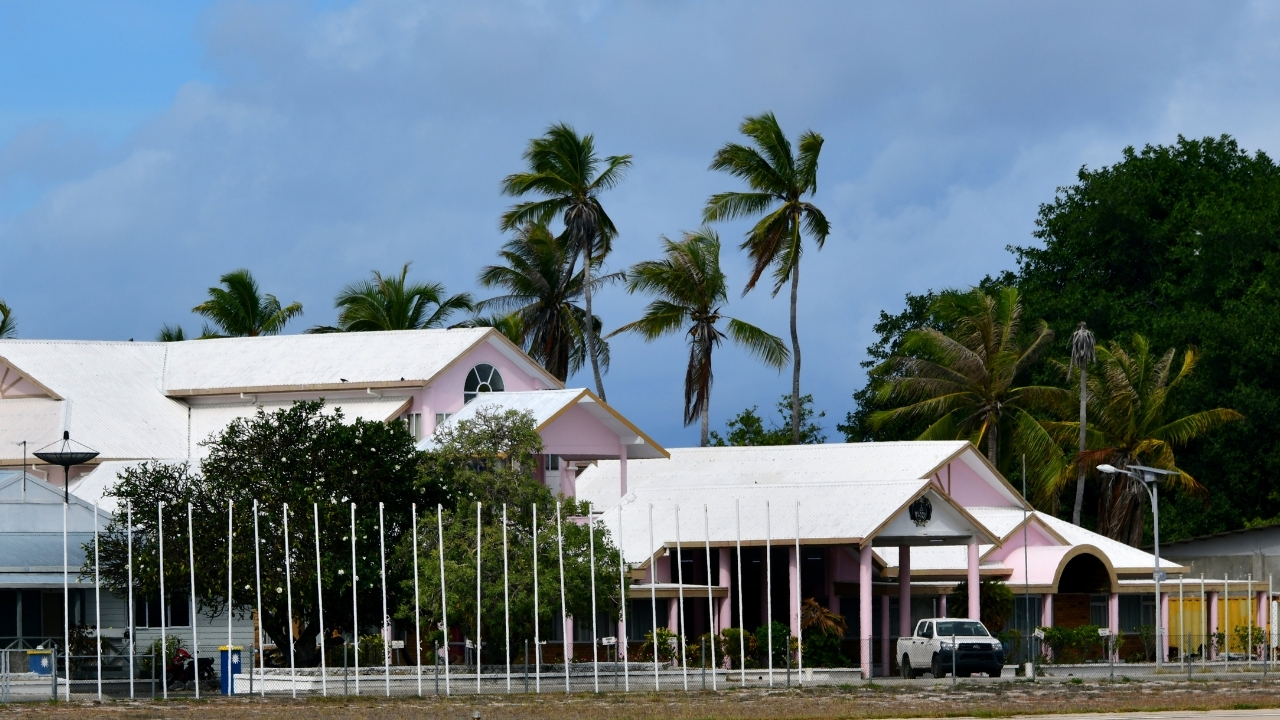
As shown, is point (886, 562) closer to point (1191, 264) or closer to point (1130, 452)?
point (1130, 452)

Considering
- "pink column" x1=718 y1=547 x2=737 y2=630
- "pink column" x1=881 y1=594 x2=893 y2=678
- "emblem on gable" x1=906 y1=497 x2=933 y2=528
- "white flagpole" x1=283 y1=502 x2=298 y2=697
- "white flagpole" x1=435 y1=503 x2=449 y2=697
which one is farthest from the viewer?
"pink column" x1=718 y1=547 x2=737 y2=630

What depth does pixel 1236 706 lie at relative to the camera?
112 ft

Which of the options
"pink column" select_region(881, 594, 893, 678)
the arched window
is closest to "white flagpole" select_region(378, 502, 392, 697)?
"pink column" select_region(881, 594, 893, 678)

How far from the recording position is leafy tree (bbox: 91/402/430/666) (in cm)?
4378

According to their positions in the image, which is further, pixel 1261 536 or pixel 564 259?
pixel 564 259

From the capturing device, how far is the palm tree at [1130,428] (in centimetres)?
6775

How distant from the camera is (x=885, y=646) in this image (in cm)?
4953

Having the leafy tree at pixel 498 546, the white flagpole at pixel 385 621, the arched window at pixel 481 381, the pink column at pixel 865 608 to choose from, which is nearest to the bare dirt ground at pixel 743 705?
the white flagpole at pixel 385 621

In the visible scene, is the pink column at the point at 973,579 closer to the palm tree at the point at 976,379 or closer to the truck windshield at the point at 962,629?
the truck windshield at the point at 962,629

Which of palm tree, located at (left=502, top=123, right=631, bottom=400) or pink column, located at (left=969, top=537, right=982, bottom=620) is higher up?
palm tree, located at (left=502, top=123, right=631, bottom=400)

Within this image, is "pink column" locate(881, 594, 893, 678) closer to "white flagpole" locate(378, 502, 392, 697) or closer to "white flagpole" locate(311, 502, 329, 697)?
"white flagpole" locate(378, 502, 392, 697)

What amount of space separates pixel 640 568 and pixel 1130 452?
80.3ft

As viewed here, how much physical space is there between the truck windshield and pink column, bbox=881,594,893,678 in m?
2.22

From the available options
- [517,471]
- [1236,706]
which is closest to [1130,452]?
[517,471]
